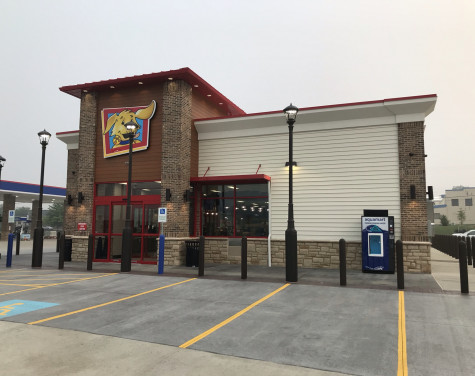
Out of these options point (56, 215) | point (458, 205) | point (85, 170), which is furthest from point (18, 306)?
point (458, 205)

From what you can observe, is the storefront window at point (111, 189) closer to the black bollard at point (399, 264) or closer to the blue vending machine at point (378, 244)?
the blue vending machine at point (378, 244)

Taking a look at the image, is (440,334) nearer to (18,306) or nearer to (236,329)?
(236,329)

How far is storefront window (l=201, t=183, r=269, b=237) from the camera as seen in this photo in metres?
15.2

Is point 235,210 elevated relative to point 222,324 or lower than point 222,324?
elevated

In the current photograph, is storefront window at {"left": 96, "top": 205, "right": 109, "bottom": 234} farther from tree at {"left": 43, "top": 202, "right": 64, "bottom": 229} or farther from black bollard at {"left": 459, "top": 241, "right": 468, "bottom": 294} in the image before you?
tree at {"left": 43, "top": 202, "right": 64, "bottom": 229}

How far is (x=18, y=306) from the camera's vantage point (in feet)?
24.5

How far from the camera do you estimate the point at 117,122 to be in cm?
1614

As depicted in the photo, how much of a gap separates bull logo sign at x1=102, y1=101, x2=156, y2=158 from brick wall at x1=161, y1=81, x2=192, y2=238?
3.25 feet

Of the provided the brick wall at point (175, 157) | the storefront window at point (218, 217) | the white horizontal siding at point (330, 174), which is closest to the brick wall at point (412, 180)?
the white horizontal siding at point (330, 174)

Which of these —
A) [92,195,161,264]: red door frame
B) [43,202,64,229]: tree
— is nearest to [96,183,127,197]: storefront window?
[92,195,161,264]: red door frame

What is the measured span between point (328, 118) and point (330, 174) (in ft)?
7.75

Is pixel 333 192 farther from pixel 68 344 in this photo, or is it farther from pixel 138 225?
pixel 68 344

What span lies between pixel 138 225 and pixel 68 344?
35.4ft

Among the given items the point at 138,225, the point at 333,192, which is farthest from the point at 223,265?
the point at 333,192
